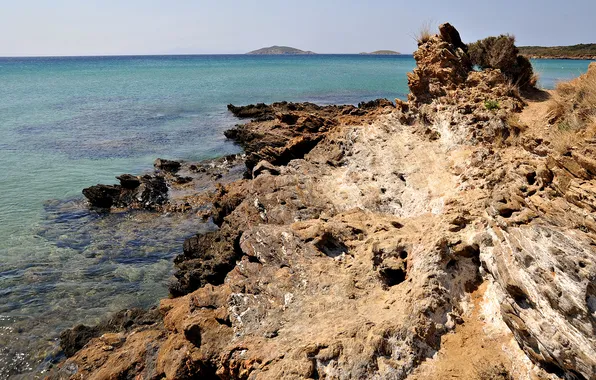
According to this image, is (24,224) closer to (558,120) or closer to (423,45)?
(423,45)

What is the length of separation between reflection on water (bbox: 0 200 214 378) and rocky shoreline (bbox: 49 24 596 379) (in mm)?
996

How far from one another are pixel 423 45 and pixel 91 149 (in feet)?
77.2

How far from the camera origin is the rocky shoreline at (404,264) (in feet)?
20.7

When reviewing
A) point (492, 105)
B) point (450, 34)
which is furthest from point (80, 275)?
point (450, 34)

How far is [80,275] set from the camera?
46.3ft

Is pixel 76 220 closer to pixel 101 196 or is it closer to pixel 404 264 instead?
pixel 101 196

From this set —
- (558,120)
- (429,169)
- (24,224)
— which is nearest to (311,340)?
(429,169)

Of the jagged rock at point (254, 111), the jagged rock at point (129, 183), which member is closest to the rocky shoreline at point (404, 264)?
the jagged rock at point (129, 183)

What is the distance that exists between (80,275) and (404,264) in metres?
10.7

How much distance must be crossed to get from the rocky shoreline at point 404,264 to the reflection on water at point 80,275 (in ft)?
3.27

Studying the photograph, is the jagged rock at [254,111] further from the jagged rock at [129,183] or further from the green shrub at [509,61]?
the green shrub at [509,61]

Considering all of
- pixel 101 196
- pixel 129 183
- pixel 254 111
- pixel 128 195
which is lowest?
pixel 128 195

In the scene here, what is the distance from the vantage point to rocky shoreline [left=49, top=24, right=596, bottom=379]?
6.31 m

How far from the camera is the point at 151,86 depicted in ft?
231
